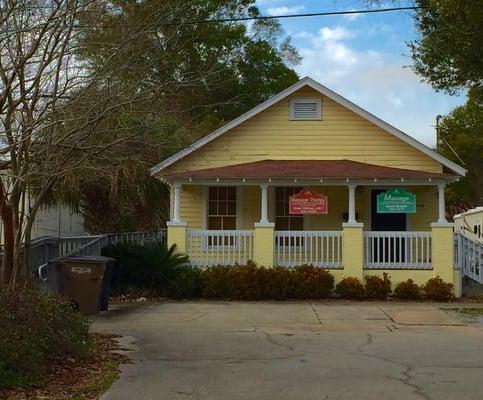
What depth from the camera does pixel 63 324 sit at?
342 inches

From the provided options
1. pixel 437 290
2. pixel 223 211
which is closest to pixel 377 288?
pixel 437 290

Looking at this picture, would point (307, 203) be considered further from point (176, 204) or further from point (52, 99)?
point (52, 99)

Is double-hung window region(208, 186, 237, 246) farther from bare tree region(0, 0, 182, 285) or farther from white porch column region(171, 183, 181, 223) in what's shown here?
bare tree region(0, 0, 182, 285)

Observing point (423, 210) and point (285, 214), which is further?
point (423, 210)

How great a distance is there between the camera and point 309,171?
1750 cm

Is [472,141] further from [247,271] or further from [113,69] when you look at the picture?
[113,69]

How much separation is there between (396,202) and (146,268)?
636 centimetres

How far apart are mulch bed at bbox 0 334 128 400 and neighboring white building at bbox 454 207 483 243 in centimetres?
1343

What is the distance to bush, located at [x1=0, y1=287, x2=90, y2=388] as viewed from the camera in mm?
7359

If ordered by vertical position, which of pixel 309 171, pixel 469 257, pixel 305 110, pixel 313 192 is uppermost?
pixel 305 110

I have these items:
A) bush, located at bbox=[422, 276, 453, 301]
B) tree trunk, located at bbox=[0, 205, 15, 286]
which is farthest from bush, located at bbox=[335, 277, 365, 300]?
tree trunk, located at bbox=[0, 205, 15, 286]

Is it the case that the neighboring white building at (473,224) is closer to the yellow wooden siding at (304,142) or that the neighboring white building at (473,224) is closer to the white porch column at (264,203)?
the yellow wooden siding at (304,142)

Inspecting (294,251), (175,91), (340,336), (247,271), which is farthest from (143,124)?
(294,251)

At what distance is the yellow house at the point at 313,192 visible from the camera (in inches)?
675
